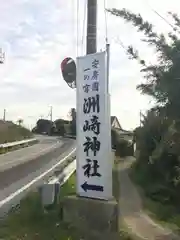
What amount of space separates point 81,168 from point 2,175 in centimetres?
1046

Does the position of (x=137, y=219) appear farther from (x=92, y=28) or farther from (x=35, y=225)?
(x=92, y=28)

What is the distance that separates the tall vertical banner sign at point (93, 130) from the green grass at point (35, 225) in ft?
2.49

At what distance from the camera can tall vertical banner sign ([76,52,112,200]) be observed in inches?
336

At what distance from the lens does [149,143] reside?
77.2 feet

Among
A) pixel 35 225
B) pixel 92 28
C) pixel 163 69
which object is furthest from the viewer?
pixel 92 28

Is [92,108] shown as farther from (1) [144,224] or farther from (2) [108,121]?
(1) [144,224]

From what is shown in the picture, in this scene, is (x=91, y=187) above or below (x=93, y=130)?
below

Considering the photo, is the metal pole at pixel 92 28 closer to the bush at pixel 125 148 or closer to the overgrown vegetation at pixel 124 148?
the overgrown vegetation at pixel 124 148

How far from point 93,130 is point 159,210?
718 centimetres

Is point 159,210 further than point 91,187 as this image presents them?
Yes

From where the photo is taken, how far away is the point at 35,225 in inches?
348

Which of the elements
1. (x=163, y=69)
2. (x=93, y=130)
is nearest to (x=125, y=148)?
(x=93, y=130)

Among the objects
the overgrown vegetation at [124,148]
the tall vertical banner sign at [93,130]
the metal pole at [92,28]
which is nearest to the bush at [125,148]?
the overgrown vegetation at [124,148]

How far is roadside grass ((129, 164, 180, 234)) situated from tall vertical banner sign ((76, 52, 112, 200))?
389 centimetres
